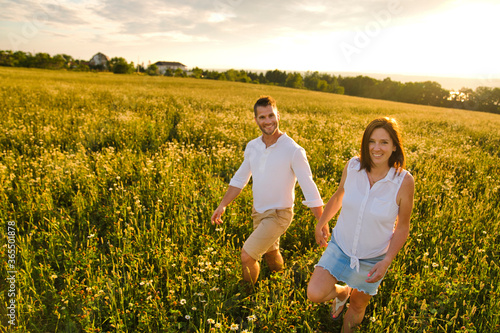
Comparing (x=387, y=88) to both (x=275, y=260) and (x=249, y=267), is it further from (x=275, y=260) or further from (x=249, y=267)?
(x=249, y=267)

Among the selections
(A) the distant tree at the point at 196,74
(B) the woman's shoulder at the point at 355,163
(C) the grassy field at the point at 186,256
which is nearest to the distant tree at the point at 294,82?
(A) the distant tree at the point at 196,74

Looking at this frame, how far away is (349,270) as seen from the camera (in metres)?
2.61

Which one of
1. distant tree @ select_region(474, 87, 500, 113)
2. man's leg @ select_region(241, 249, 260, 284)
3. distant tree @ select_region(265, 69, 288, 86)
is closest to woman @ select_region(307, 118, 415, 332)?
man's leg @ select_region(241, 249, 260, 284)

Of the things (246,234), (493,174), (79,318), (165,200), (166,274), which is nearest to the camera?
(79,318)

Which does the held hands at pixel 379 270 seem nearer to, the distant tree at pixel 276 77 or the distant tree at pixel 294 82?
the distant tree at pixel 294 82

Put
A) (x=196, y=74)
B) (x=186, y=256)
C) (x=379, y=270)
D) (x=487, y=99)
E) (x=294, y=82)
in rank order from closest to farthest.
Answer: (x=379, y=270) → (x=186, y=256) → (x=487, y=99) → (x=294, y=82) → (x=196, y=74)

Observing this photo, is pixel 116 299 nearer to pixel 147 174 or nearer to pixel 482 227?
pixel 147 174

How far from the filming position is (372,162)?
264 centimetres

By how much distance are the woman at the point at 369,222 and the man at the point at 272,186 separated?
0.42m

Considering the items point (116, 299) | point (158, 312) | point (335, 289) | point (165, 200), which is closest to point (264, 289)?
point (335, 289)

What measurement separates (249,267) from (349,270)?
3.26 feet

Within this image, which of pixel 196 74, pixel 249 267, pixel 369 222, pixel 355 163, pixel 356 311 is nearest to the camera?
pixel 369 222

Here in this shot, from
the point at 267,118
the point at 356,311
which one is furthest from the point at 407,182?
the point at 267,118

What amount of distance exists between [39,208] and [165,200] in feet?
5.60
